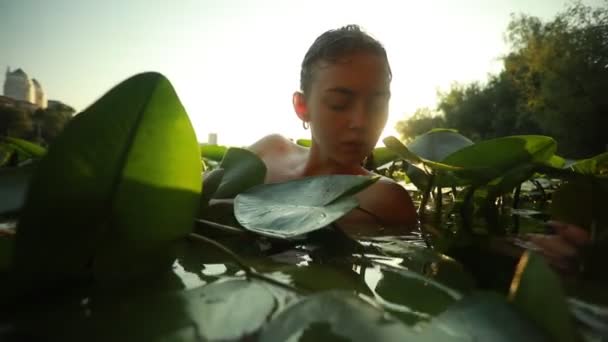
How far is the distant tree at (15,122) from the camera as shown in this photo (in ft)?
3.66

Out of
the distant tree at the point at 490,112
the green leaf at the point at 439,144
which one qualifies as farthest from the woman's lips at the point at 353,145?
the distant tree at the point at 490,112

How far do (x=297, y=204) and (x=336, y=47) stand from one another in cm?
56

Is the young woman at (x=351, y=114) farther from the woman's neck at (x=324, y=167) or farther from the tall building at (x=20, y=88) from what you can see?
the tall building at (x=20, y=88)

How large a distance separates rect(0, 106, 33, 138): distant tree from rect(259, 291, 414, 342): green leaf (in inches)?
51.8

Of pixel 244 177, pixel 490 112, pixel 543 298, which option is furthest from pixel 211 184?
pixel 490 112

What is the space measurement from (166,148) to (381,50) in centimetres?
69

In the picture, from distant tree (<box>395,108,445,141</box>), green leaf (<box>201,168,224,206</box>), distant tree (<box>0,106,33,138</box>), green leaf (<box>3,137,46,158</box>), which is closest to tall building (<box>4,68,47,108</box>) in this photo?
distant tree (<box>0,106,33,138</box>)

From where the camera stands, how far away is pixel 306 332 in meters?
A: 0.17

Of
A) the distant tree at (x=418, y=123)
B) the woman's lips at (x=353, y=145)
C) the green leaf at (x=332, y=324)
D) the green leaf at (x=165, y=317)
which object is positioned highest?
the woman's lips at (x=353, y=145)

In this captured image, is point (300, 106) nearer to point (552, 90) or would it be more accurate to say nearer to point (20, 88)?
point (20, 88)

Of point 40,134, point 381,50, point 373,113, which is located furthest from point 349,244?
point 40,134

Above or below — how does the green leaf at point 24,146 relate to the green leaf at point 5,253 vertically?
below

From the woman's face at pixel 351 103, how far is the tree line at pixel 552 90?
517 centimetres

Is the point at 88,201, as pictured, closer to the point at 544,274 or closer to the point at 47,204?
the point at 47,204
